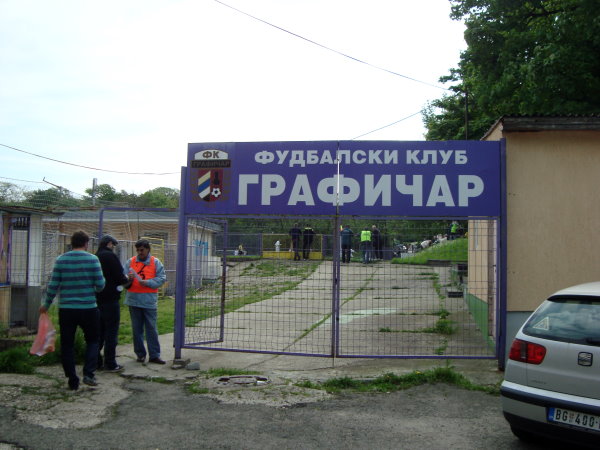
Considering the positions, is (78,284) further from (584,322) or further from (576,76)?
(576,76)

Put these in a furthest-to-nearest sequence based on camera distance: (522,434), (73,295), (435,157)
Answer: (435,157)
(73,295)
(522,434)

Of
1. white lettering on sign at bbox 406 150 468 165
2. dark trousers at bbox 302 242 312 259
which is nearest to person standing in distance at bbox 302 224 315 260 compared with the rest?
dark trousers at bbox 302 242 312 259

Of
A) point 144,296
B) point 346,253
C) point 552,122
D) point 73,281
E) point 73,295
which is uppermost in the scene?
point 552,122

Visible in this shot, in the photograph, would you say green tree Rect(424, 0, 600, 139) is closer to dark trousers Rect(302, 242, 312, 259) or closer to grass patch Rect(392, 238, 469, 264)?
grass patch Rect(392, 238, 469, 264)

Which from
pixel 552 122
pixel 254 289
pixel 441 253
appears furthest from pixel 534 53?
pixel 254 289

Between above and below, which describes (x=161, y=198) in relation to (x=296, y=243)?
above

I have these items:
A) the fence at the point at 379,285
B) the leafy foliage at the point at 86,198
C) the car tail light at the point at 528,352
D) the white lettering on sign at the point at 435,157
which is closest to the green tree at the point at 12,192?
the leafy foliage at the point at 86,198

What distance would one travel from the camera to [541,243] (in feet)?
23.4

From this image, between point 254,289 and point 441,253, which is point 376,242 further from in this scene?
point 254,289

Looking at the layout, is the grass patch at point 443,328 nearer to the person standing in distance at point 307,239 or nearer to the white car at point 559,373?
the person standing in distance at point 307,239

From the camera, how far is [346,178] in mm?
7289

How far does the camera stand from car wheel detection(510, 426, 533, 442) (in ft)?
14.8

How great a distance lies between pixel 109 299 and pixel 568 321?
537 cm

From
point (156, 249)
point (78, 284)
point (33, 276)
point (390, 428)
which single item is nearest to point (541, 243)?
point (390, 428)
